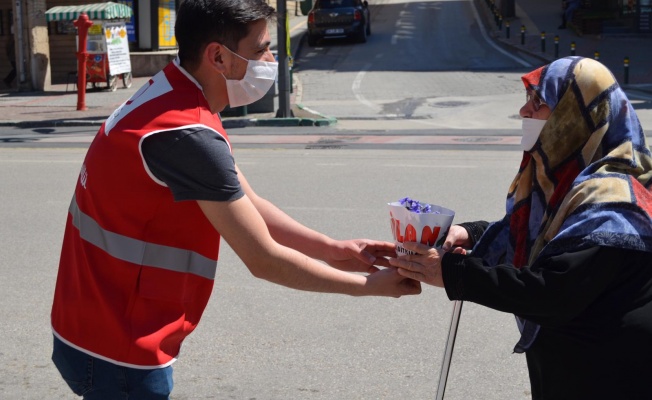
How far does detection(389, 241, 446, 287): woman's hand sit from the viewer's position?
2924 millimetres

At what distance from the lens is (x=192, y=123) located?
2.40m

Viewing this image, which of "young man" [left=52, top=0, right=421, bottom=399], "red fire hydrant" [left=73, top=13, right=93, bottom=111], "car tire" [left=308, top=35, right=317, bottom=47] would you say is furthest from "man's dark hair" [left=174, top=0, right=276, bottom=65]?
"car tire" [left=308, top=35, right=317, bottom=47]

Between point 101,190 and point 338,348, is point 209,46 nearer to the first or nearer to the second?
point 101,190

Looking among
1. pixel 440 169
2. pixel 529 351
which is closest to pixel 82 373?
pixel 529 351

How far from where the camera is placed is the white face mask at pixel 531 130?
2795 millimetres

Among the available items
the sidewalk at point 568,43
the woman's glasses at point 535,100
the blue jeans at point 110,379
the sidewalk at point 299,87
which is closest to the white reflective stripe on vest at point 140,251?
the blue jeans at point 110,379

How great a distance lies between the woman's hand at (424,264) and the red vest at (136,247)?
0.76 meters

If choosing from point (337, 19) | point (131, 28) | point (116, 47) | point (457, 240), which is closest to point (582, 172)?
point (457, 240)

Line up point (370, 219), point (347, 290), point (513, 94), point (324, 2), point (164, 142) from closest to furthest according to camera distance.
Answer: point (164, 142) → point (347, 290) → point (370, 219) → point (513, 94) → point (324, 2)

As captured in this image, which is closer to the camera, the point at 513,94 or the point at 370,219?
the point at 370,219

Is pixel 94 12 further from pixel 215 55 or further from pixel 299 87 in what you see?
pixel 215 55

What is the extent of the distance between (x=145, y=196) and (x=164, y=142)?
0.16 meters

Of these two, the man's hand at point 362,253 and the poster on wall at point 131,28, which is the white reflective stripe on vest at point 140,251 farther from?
the poster on wall at point 131,28

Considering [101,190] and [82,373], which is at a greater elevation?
[101,190]
